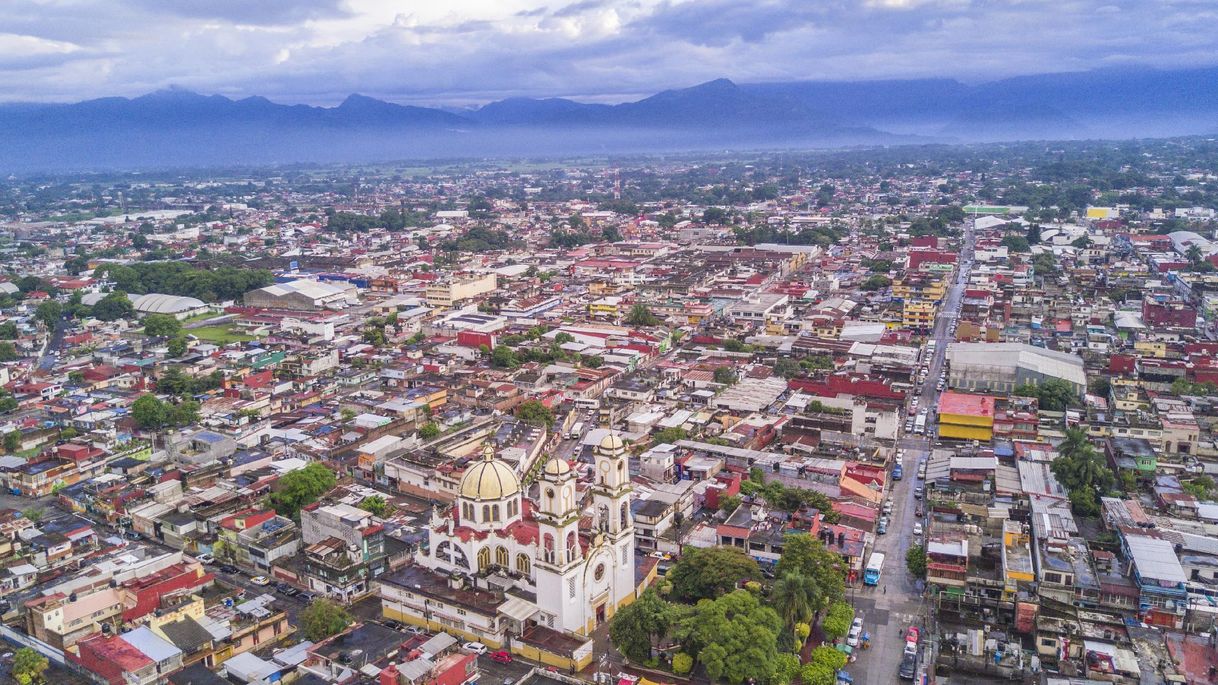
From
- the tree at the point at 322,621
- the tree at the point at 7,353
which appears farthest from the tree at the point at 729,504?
the tree at the point at 7,353

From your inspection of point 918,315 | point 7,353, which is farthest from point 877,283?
point 7,353

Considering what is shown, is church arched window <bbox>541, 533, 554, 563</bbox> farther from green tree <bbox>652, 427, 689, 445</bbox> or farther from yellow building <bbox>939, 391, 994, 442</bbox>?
yellow building <bbox>939, 391, 994, 442</bbox>

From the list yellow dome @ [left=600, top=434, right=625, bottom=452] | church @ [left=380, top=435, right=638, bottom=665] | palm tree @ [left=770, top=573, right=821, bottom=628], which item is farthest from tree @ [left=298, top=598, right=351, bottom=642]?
palm tree @ [left=770, top=573, right=821, bottom=628]

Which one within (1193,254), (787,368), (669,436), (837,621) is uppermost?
(1193,254)

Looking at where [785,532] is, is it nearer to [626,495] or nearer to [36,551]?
[626,495]

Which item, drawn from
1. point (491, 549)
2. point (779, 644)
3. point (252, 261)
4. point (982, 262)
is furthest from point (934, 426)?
point (252, 261)

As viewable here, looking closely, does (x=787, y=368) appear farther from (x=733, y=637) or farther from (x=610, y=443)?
(x=733, y=637)

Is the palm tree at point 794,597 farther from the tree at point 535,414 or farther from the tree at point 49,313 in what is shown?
the tree at point 49,313

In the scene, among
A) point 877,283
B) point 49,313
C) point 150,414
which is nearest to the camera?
point 150,414
